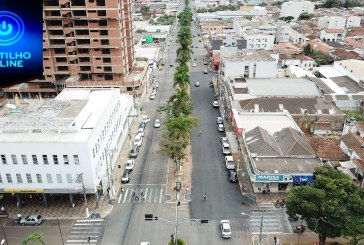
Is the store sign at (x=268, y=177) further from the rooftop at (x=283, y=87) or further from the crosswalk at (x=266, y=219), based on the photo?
the rooftop at (x=283, y=87)

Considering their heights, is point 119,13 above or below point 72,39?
above

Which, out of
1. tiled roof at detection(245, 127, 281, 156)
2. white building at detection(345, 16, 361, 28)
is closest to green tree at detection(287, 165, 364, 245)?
tiled roof at detection(245, 127, 281, 156)

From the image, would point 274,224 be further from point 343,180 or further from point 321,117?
point 321,117

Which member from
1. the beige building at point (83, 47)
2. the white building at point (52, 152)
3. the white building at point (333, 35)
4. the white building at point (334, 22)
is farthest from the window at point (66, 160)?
the white building at point (334, 22)

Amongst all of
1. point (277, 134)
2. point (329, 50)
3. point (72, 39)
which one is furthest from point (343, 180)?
point (329, 50)

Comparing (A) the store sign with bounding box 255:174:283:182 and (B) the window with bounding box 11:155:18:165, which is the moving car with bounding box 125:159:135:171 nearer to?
(B) the window with bounding box 11:155:18:165

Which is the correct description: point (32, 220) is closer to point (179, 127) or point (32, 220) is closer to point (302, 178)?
point (179, 127)
